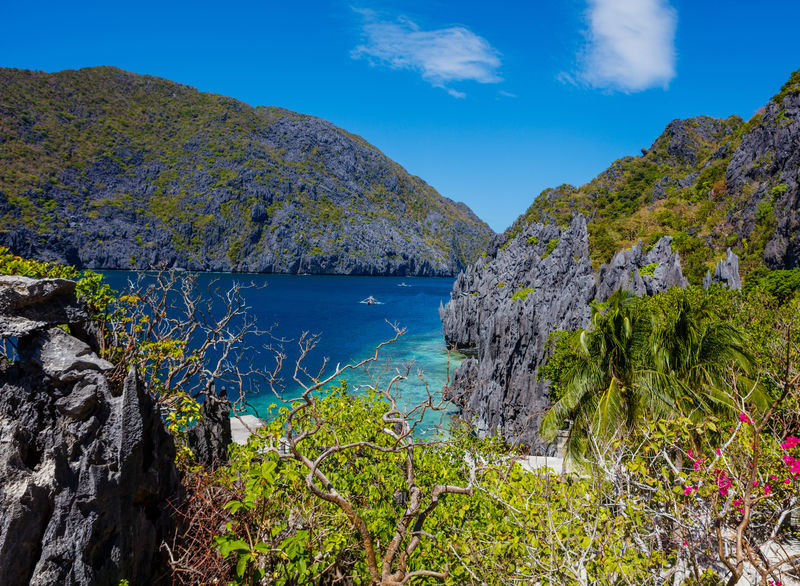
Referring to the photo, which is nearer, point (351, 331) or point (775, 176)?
point (775, 176)

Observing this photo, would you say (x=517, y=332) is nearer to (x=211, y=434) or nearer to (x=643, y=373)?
(x=643, y=373)

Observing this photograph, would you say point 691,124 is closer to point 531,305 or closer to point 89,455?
point 531,305

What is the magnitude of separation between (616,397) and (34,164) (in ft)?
684

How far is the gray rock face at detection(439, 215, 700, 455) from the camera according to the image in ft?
94.4

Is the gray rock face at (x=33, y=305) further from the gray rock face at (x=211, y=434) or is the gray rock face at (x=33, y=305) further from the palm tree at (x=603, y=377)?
the palm tree at (x=603, y=377)

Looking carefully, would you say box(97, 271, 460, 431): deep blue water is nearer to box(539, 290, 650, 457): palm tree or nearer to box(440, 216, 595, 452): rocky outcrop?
box(440, 216, 595, 452): rocky outcrop

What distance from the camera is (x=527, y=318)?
31734 millimetres

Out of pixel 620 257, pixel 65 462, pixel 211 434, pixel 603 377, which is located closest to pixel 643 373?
pixel 603 377

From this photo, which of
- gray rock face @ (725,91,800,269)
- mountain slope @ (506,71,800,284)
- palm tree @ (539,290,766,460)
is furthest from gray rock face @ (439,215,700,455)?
mountain slope @ (506,71,800,284)

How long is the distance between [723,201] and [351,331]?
182 feet

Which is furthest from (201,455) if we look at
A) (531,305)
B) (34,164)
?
(34,164)

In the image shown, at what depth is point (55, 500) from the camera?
530 cm

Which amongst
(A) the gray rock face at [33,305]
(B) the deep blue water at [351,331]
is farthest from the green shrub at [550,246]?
(A) the gray rock face at [33,305]

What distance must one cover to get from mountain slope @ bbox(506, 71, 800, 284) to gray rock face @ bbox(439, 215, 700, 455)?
9.27 m
